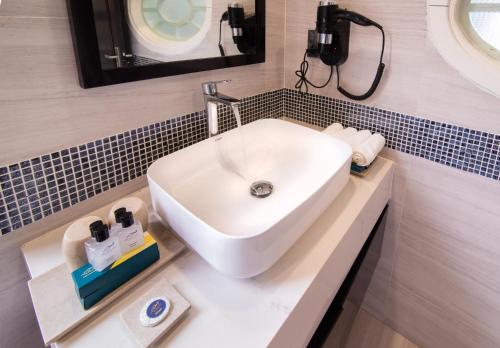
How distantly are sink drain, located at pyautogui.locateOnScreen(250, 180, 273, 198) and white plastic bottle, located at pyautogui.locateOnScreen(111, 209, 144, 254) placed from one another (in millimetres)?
410

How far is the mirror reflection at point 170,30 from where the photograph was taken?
872mm

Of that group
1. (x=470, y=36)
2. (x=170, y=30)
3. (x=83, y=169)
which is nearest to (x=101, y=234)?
(x=83, y=169)

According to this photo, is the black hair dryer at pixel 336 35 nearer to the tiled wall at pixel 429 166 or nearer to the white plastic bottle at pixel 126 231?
the tiled wall at pixel 429 166

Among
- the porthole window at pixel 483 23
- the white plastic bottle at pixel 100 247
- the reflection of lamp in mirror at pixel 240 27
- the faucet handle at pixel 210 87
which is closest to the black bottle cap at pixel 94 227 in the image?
the white plastic bottle at pixel 100 247

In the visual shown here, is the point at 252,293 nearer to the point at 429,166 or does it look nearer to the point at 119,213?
the point at 119,213

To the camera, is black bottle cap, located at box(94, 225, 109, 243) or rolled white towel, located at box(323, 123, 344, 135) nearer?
black bottle cap, located at box(94, 225, 109, 243)

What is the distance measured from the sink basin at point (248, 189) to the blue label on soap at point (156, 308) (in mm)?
140

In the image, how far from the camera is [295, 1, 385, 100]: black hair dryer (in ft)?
3.76

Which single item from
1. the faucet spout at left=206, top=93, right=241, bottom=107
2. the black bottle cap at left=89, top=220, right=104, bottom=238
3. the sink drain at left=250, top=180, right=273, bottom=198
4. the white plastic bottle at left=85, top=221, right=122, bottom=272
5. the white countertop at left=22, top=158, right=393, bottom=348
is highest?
the faucet spout at left=206, top=93, right=241, bottom=107

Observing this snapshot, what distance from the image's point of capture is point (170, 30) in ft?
3.33

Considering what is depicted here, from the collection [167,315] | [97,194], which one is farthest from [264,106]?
[167,315]

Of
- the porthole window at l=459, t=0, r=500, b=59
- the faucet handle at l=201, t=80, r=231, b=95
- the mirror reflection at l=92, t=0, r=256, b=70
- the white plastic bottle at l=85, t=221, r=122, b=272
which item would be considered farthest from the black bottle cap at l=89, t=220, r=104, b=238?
the porthole window at l=459, t=0, r=500, b=59

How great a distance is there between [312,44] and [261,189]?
695mm

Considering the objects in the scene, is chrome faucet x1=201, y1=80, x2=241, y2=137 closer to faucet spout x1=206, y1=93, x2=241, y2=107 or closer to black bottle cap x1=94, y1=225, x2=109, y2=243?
faucet spout x1=206, y1=93, x2=241, y2=107
